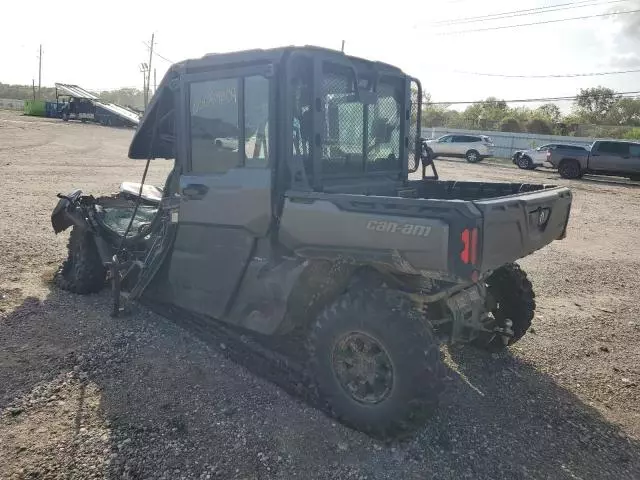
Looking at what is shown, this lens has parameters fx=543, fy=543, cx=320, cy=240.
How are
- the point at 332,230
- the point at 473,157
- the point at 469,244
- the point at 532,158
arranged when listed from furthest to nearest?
1. the point at 473,157
2. the point at 532,158
3. the point at 332,230
4. the point at 469,244

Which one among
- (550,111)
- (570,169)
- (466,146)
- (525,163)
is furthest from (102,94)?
(570,169)

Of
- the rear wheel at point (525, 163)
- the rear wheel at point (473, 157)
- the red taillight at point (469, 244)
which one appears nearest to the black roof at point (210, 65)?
the red taillight at point (469, 244)

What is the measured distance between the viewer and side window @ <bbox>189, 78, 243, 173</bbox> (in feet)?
13.4

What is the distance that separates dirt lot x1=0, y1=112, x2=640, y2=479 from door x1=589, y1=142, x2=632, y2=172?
1951 cm

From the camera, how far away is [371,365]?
347 cm

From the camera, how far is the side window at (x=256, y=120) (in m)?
3.86

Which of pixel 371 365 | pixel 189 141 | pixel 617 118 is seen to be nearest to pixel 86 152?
pixel 189 141

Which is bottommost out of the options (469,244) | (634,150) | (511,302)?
(511,302)

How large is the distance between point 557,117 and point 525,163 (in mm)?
31465

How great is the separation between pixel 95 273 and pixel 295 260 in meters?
3.02

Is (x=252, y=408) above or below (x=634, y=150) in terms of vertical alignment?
below

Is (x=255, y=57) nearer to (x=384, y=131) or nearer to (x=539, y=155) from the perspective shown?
(x=384, y=131)

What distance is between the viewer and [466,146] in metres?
32.2

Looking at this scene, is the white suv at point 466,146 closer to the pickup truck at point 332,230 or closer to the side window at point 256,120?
the pickup truck at point 332,230
